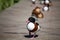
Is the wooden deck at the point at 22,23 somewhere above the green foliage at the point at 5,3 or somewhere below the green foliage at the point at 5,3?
below

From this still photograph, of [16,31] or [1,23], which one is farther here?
[1,23]

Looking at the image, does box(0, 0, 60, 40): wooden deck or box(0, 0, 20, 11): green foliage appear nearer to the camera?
box(0, 0, 60, 40): wooden deck

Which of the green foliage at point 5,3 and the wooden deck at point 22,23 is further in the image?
the green foliage at point 5,3

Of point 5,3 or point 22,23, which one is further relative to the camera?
point 5,3

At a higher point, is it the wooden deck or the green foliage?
the green foliage

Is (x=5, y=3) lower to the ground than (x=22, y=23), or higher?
higher

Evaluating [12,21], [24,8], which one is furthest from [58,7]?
[12,21]

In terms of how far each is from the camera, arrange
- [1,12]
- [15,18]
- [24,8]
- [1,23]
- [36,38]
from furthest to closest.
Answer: [24,8]
[1,12]
[15,18]
[1,23]
[36,38]

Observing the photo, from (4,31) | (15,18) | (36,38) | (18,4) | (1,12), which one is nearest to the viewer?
(36,38)

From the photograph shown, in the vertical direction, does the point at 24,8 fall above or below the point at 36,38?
above

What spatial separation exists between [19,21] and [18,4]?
83 centimetres

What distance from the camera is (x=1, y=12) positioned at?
2.56 meters

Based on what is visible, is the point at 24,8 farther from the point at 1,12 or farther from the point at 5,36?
the point at 5,36

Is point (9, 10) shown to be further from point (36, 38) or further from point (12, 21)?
point (36, 38)
